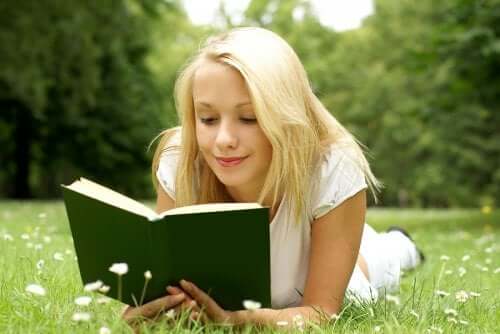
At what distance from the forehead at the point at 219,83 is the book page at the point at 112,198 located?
0.53 meters

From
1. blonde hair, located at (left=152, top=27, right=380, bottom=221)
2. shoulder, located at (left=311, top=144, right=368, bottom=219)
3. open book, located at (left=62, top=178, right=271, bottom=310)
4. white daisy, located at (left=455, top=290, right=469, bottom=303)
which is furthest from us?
white daisy, located at (left=455, top=290, right=469, bottom=303)

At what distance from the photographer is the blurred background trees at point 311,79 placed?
1318 centimetres

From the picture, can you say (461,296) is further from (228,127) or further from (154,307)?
(154,307)

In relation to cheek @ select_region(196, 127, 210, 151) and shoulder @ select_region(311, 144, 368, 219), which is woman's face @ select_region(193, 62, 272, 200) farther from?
shoulder @ select_region(311, 144, 368, 219)

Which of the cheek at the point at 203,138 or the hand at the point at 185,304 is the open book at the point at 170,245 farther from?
the cheek at the point at 203,138

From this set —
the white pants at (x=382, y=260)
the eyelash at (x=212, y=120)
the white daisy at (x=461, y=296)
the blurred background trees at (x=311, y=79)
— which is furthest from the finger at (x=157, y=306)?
the blurred background trees at (x=311, y=79)

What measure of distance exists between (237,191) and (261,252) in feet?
2.15

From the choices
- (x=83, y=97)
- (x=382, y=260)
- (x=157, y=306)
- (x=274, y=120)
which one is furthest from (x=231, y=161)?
(x=83, y=97)

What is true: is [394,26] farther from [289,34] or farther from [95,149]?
[95,149]

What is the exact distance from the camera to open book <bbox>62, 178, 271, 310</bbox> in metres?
2.23

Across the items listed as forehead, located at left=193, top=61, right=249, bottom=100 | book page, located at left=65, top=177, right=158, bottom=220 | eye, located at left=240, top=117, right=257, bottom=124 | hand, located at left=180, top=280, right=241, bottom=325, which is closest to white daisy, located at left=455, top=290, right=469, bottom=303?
hand, located at left=180, top=280, right=241, bottom=325

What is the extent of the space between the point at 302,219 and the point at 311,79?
31.8 ft

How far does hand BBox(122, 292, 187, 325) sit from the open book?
36 millimetres

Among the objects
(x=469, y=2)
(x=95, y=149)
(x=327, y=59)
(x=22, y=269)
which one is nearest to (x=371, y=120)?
(x=327, y=59)
